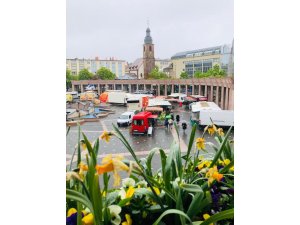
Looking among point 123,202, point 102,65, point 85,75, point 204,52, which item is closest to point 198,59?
point 204,52

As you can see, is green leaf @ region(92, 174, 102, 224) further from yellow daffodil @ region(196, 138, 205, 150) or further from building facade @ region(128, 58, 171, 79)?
building facade @ region(128, 58, 171, 79)

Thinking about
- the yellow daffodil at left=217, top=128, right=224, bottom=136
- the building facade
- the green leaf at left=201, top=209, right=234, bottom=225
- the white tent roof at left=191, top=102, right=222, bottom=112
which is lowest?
the green leaf at left=201, top=209, right=234, bottom=225

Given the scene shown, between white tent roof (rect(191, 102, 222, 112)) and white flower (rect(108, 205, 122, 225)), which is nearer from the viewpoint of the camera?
white flower (rect(108, 205, 122, 225))

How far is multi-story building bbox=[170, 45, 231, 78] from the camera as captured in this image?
1346mm

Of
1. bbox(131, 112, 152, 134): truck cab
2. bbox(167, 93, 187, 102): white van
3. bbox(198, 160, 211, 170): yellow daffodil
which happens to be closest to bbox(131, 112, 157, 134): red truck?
bbox(131, 112, 152, 134): truck cab

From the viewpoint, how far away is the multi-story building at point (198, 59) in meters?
1.35

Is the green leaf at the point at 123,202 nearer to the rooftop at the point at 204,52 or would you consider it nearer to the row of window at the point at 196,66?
the rooftop at the point at 204,52

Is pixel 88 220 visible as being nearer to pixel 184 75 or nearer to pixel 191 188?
pixel 191 188

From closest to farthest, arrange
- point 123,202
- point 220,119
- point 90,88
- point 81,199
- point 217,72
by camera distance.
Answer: point 81,199
point 123,202
point 220,119
point 90,88
point 217,72

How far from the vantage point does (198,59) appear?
5.91 feet

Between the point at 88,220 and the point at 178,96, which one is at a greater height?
the point at 178,96
